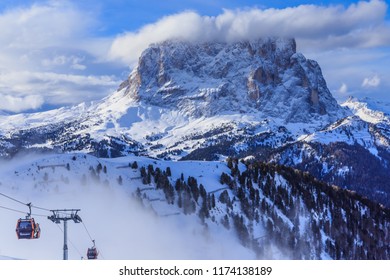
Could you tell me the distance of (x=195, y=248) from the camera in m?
130

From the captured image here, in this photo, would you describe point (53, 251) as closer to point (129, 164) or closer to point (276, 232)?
point (129, 164)

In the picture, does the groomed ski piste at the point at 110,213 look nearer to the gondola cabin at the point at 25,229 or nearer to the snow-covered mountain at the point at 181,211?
the snow-covered mountain at the point at 181,211

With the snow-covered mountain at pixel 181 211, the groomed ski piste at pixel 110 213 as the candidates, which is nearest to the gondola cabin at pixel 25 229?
the snow-covered mountain at pixel 181 211

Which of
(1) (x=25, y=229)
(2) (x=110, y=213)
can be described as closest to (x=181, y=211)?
(2) (x=110, y=213)

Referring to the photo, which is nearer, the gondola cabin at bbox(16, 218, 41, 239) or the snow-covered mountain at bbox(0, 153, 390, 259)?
the gondola cabin at bbox(16, 218, 41, 239)

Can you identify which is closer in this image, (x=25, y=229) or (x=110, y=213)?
(x=25, y=229)

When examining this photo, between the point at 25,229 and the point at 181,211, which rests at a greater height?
the point at 181,211

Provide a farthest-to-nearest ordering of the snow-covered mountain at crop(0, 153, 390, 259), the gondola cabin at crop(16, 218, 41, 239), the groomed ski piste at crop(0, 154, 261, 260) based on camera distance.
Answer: the snow-covered mountain at crop(0, 153, 390, 259) → the groomed ski piste at crop(0, 154, 261, 260) → the gondola cabin at crop(16, 218, 41, 239)

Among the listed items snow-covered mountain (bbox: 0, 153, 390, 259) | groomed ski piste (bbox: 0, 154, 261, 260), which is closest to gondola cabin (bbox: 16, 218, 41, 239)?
snow-covered mountain (bbox: 0, 153, 390, 259)

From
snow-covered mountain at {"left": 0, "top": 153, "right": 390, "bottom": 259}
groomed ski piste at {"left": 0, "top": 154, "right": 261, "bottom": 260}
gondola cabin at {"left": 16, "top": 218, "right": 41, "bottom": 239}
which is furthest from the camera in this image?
snow-covered mountain at {"left": 0, "top": 153, "right": 390, "bottom": 259}

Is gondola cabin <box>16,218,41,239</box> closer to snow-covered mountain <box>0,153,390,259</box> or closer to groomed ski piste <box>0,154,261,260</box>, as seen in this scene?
snow-covered mountain <box>0,153,390,259</box>

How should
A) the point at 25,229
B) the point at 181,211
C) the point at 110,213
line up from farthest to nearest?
the point at 181,211 < the point at 110,213 < the point at 25,229

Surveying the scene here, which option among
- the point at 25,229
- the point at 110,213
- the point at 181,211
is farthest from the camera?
the point at 181,211

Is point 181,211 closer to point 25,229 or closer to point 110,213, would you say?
point 110,213
